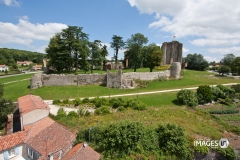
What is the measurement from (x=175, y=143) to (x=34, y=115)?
13.4 m

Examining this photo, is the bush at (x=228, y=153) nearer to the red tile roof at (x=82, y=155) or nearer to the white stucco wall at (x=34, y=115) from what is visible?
the red tile roof at (x=82, y=155)

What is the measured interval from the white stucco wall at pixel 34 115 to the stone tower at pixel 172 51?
138 ft

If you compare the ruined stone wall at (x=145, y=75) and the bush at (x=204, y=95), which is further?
the ruined stone wall at (x=145, y=75)

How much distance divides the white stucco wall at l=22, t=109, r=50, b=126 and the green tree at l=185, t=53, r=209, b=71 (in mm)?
61058

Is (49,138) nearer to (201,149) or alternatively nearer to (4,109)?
(4,109)

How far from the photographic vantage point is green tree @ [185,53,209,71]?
6097 centimetres

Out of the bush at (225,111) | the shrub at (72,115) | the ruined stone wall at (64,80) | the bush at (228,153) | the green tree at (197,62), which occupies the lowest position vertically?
the bush at (228,153)

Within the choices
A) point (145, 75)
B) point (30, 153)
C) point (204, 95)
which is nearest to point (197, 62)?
point (145, 75)

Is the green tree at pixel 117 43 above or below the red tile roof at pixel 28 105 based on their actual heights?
above

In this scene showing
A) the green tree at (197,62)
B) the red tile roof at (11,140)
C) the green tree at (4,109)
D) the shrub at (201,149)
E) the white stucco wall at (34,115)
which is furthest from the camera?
the green tree at (197,62)

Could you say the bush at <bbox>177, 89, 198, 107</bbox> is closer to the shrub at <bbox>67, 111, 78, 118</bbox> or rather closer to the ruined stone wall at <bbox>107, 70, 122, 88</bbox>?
the ruined stone wall at <bbox>107, 70, 122, 88</bbox>

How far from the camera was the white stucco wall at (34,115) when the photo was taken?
14.5 m

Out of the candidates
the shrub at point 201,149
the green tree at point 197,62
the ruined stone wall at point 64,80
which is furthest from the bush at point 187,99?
the green tree at point 197,62

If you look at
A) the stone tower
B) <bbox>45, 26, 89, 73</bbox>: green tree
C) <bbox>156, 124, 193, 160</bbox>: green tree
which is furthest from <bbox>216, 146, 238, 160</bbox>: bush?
the stone tower
